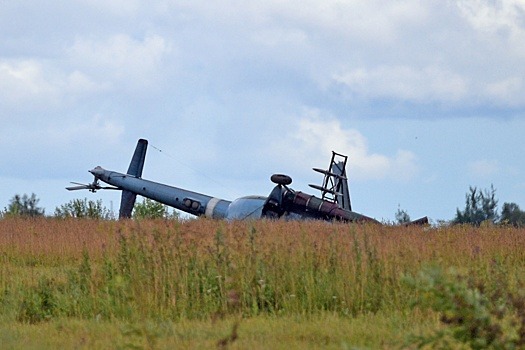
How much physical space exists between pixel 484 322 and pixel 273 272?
181 inches

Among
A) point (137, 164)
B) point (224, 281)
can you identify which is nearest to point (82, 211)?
point (137, 164)

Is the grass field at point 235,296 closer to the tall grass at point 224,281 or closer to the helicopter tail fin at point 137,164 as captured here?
the tall grass at point 224,281

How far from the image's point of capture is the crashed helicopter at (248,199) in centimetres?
2605

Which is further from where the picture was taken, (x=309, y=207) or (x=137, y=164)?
(x=137, y=164)

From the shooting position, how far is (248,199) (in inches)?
1104

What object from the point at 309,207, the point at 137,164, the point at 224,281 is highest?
the point at 137,164

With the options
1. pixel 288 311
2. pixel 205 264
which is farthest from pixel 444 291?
pixel 205 264

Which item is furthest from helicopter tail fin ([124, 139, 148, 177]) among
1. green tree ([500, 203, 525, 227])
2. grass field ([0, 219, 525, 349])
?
grass field ([0, 219, 525, 349])

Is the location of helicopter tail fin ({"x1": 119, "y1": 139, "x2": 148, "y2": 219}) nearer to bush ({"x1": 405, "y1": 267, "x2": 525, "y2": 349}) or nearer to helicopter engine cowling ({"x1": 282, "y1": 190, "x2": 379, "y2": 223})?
helicopter engine cowling ({"x1": 282, "y1": 190, "x2": 379, "y2": 223})

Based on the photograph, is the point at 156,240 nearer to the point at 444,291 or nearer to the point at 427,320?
the point at 427,320

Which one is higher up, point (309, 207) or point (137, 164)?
point (137, 164)

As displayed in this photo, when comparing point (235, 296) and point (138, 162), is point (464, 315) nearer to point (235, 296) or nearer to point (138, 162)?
point (235, 296)

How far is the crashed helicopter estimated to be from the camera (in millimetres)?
26047

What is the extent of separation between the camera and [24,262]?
1556cm
